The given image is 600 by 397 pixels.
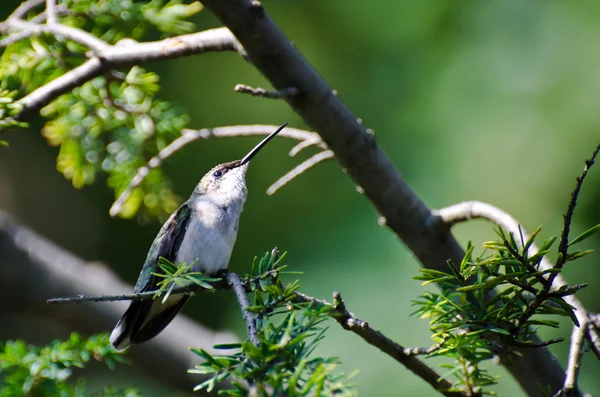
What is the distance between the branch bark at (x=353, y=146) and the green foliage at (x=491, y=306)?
0.95 ft

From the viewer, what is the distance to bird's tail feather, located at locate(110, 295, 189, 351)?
2.03 meters

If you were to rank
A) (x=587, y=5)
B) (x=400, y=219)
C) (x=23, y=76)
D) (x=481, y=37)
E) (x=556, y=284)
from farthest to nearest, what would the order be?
(x=481, y=37) → (x=587, y=5) → (x=23, y=76) → (x=400, y=219) → (x=556, y=284)

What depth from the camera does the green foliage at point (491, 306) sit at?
102 centimetres

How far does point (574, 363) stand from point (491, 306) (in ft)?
0.62

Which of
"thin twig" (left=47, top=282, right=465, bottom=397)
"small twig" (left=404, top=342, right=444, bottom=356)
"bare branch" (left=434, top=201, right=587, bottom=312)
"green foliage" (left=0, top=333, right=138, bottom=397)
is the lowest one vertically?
"green foliage" (left=0, top=333, right=138, bottom=397)

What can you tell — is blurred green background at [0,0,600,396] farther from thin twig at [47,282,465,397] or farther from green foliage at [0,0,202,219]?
thin twig at [47,282,465,397]

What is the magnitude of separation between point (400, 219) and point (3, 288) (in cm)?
195

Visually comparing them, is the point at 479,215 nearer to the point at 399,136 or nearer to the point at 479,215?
the point at 479,215

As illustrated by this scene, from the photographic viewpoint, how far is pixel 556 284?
4.71 ft

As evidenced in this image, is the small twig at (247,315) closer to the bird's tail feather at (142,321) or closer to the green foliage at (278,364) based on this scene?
the green foliage at (278,364)

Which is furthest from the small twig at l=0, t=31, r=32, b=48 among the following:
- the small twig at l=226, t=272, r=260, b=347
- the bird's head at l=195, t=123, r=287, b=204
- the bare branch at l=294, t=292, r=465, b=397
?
the bare branch at l=294, t=292, r=465, b=397

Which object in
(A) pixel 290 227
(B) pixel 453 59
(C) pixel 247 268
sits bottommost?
(C) pixel 247 268

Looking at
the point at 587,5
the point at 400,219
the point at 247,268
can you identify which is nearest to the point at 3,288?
the point at 247,268

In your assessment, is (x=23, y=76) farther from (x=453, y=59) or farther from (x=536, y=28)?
(x=536, y=28)
